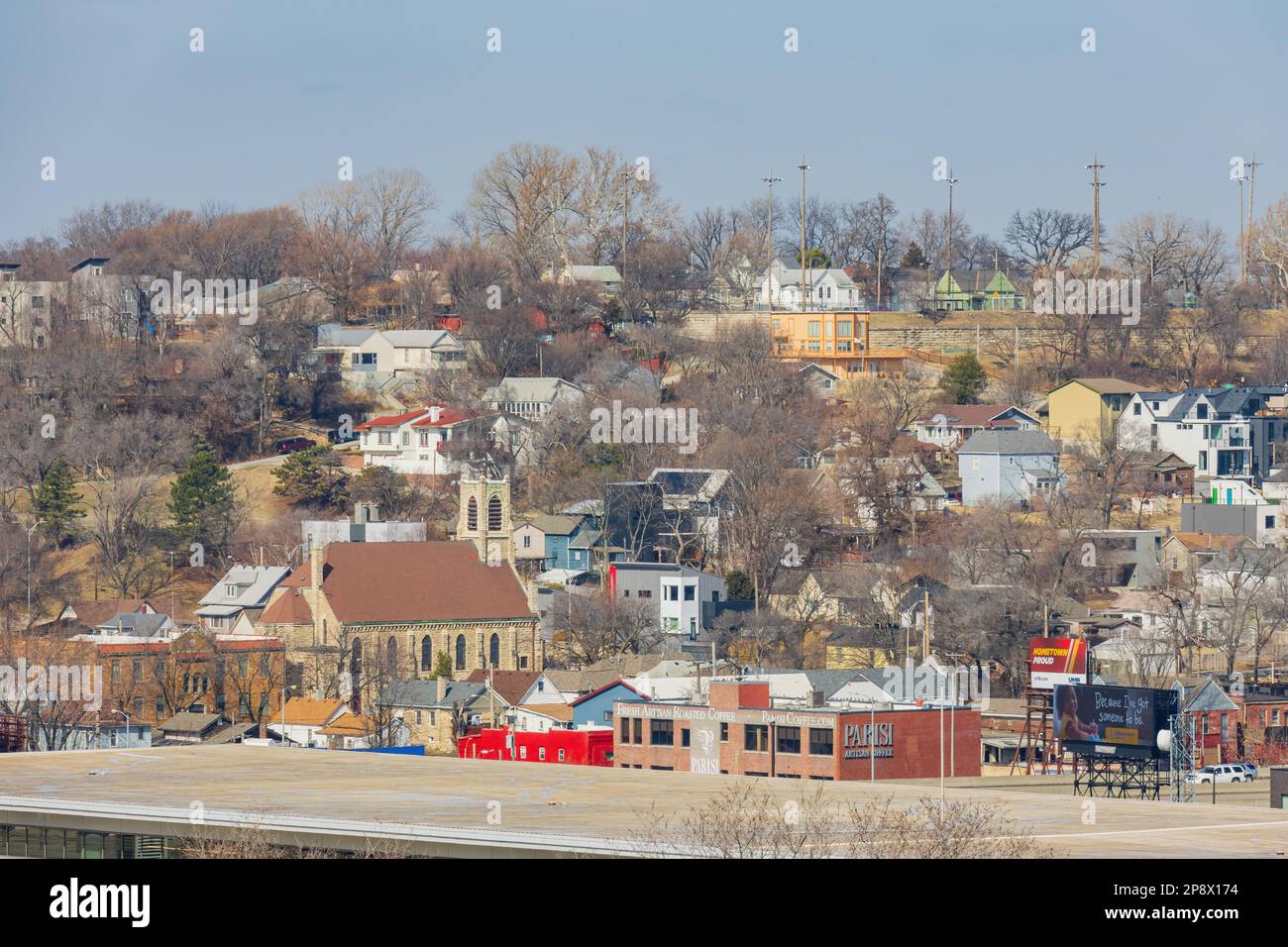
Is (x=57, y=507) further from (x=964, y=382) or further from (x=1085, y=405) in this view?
(x=1085, y=405)

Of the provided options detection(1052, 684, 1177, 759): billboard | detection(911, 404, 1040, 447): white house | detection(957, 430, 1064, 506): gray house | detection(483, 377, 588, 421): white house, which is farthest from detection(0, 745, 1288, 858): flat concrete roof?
detection(911, 404, 1040, 447): white house

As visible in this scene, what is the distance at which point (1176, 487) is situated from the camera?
302 ft

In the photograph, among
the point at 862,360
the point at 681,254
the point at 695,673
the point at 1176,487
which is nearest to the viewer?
the point at 695,673

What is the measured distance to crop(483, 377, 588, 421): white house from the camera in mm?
100250

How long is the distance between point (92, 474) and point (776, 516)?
25.7m

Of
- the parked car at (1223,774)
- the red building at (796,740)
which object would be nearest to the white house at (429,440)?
the red building at (796,740)

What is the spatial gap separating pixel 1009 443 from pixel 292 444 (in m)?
27.6

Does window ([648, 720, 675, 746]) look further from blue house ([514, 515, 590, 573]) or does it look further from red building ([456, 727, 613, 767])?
blue house ([514, 515, 590, 573])

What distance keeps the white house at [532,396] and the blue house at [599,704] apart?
36103 mm

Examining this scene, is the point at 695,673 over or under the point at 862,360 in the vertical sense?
under

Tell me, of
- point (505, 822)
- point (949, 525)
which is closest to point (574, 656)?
point (949, 525)

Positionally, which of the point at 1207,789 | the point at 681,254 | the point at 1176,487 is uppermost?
the point at 681,254

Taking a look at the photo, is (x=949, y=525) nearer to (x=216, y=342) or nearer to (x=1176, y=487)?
(x=1176, y=487)
